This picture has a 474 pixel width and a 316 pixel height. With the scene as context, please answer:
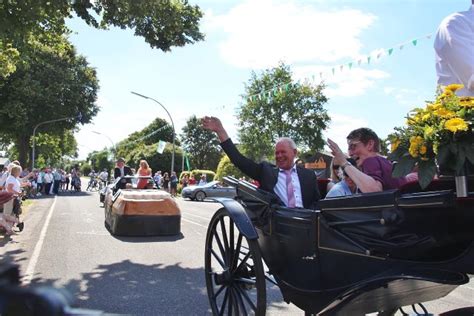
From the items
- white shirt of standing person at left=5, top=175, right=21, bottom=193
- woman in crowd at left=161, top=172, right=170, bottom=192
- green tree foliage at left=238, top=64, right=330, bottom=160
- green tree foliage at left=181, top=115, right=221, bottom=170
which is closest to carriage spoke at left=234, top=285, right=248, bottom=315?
white shirt of standing person at left=5, top=175, right=21, bottom=193

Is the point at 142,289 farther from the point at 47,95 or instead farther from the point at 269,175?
the point at 47,95

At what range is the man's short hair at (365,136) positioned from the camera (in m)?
3.69

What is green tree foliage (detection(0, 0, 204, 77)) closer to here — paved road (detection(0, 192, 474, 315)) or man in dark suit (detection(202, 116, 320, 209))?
paved road (detection(0, 192, 474, 315))

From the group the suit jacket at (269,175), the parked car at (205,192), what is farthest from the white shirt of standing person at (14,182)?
the parked car at (205,192)

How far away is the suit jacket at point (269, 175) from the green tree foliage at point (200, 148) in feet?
239

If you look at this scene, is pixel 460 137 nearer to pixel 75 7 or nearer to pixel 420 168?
pixel 420 168

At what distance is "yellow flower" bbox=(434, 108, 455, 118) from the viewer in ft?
7.59

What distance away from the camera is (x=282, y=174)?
463 cm

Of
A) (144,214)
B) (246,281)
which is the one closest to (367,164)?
(246,281)

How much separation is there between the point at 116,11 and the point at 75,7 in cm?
87

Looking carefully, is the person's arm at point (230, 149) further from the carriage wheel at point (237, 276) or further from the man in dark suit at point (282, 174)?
the carriage wheel at point (237, 276)

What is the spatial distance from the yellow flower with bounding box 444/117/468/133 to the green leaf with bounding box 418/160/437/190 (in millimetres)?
216

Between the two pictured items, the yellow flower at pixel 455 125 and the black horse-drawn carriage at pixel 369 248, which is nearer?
the yellow flower at pixel 455 125

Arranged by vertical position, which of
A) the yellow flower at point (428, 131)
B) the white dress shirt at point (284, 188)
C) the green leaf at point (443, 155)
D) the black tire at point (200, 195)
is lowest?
the black tire at point (200, 195)
